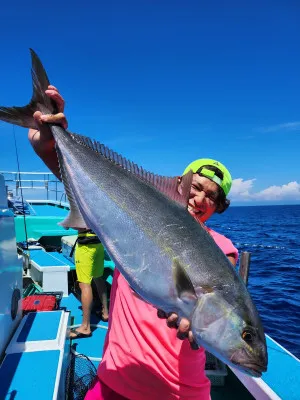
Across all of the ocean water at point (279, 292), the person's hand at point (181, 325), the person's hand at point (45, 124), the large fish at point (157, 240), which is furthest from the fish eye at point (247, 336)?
the ocean water at point (279, 292)

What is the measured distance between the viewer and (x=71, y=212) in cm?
203

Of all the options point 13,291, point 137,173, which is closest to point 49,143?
point 137,173

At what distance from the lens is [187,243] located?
174cm

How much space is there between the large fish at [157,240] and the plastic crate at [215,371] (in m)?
2.65

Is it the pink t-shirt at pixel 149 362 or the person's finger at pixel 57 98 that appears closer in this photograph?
the pink t-shirt at pixel 149 362

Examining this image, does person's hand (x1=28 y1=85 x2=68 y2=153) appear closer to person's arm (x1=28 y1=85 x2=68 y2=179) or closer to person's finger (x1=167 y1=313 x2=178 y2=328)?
person's arm (x1=28 y1=85 x2=68 y2=179)

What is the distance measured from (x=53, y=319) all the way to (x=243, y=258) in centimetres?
230

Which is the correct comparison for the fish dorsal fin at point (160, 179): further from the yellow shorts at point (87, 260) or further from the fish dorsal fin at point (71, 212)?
the yellow shorts at point (87, 260)

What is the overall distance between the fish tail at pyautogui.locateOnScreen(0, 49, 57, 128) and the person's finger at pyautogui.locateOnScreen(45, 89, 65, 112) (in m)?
0.03

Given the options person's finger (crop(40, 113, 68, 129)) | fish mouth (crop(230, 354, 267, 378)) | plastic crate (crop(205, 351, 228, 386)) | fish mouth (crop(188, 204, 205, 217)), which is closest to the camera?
fish mouth (crop(230, 354, 267, 378))

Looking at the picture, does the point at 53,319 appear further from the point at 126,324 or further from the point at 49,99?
the point at 49,99

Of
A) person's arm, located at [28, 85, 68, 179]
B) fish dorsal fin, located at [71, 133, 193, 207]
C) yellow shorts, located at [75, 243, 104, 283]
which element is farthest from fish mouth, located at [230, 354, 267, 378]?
yellow shorts, located at [75, 243, 104, 283]

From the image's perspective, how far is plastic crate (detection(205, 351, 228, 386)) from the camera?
396 cm

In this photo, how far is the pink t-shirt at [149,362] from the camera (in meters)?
1.91
